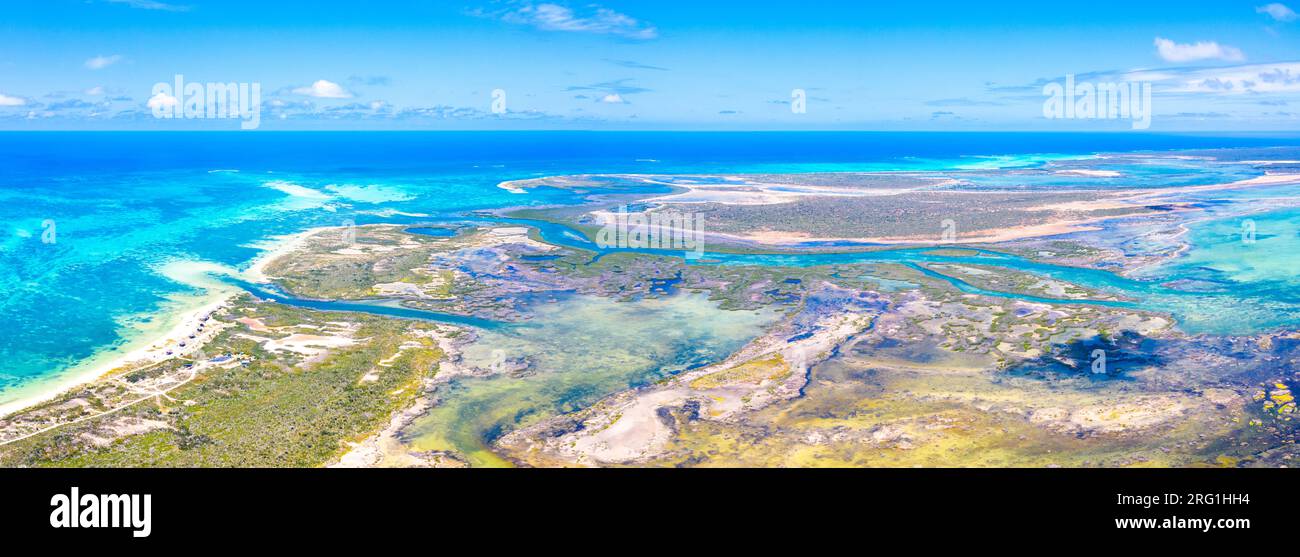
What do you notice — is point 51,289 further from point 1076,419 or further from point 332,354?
point 1076,419

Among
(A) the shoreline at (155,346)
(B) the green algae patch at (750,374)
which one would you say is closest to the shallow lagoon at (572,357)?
(B) the green algae patch at (750,374)

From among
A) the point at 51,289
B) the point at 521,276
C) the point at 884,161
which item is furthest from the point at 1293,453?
the point at 884,161

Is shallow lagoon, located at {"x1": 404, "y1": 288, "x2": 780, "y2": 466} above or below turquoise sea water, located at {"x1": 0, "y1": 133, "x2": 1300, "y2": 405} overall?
below

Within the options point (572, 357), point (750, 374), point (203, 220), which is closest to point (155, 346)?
point (572, 357)

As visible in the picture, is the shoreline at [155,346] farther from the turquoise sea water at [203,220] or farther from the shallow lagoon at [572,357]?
the shallow lagoon at [572,357]

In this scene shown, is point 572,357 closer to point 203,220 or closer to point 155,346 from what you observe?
point 155,346

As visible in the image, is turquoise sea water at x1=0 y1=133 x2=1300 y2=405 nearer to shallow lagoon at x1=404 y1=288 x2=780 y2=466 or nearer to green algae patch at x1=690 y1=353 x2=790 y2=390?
shallow lagoon at x1=404 y1=288 x2=780 y2=466

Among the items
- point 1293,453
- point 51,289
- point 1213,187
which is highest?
point 1213,187

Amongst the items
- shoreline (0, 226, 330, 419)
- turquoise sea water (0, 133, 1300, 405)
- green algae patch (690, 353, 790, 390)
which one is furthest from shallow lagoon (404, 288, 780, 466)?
turquoise sea water (0, 133, 1300, 405)
